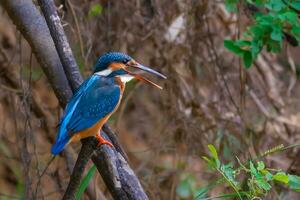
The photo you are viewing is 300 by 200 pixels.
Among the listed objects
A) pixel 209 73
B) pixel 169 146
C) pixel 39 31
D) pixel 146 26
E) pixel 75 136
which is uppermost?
pixel 39 31

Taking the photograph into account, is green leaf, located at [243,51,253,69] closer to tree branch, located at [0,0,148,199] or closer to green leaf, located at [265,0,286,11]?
green leaf, located at [265,0,286,11]

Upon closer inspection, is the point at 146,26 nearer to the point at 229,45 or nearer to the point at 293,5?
the point at 229,45

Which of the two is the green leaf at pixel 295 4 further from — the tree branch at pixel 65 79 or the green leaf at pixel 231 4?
the tree branch at pixel 65 79

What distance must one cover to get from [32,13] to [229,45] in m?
1.16

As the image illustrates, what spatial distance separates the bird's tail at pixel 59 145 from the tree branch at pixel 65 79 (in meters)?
0.12

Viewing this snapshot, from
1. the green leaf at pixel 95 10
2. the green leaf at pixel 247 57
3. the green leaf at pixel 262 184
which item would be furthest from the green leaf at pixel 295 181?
the green leaf at pixel 95 10

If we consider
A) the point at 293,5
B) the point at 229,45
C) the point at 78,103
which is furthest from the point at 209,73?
the point at 78,103

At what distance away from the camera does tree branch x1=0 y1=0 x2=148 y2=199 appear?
92.3 inches

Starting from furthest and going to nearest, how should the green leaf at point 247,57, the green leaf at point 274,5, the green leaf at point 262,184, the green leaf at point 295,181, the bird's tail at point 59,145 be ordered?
the green leaf at point 247,57 → the green leaf at point 274,5 → the bird's tail at point 59,145 → the green leaf at point 295,181 → the green leaf at point 262,184

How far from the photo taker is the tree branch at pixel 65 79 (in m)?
2.34

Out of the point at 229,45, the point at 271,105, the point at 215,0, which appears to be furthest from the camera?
the point at 271,105

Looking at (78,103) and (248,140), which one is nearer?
(78,103)

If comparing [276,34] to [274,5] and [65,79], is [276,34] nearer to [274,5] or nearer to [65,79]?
[274,5]

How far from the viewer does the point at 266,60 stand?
4805mm
